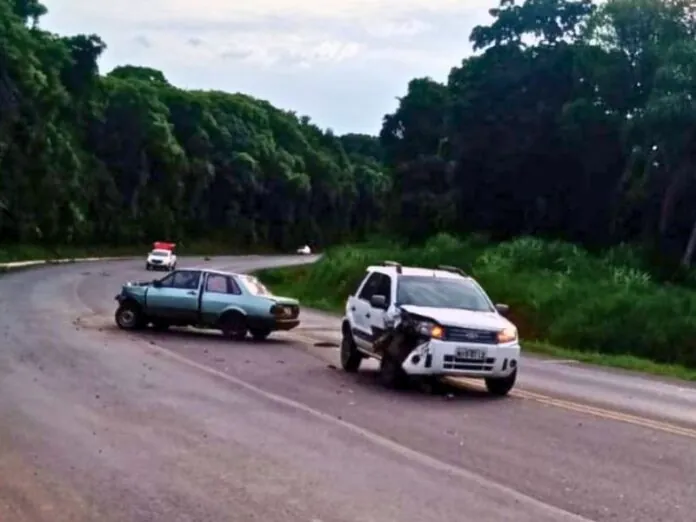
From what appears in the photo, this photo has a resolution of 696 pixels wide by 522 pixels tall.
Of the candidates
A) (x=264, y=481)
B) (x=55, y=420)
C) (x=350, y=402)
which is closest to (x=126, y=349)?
(x=350, y=402)

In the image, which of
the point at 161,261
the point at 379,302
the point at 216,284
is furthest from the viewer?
the point at 161,261

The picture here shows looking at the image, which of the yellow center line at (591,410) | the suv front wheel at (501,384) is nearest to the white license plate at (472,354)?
the suv front wheel at (501,384)

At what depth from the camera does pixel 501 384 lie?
18.0 metres

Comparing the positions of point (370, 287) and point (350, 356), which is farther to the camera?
point (350, 356)

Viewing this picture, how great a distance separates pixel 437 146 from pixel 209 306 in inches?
1931

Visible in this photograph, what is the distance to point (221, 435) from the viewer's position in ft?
43.3

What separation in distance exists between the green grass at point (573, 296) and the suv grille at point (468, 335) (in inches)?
319

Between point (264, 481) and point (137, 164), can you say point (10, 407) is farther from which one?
point (137, 164)

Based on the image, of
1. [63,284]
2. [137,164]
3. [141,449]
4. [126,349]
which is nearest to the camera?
[141,449]

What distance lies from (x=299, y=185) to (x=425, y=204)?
6219 centimetres

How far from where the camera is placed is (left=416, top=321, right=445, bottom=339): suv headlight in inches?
693

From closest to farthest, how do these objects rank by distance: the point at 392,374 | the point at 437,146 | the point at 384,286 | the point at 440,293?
the point at 392,374
the point at 440,293
the point at 384,286
the point at 437,146

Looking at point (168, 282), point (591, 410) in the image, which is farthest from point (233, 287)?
point (591, 410)

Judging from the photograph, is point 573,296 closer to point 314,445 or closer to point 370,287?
point 370,287
